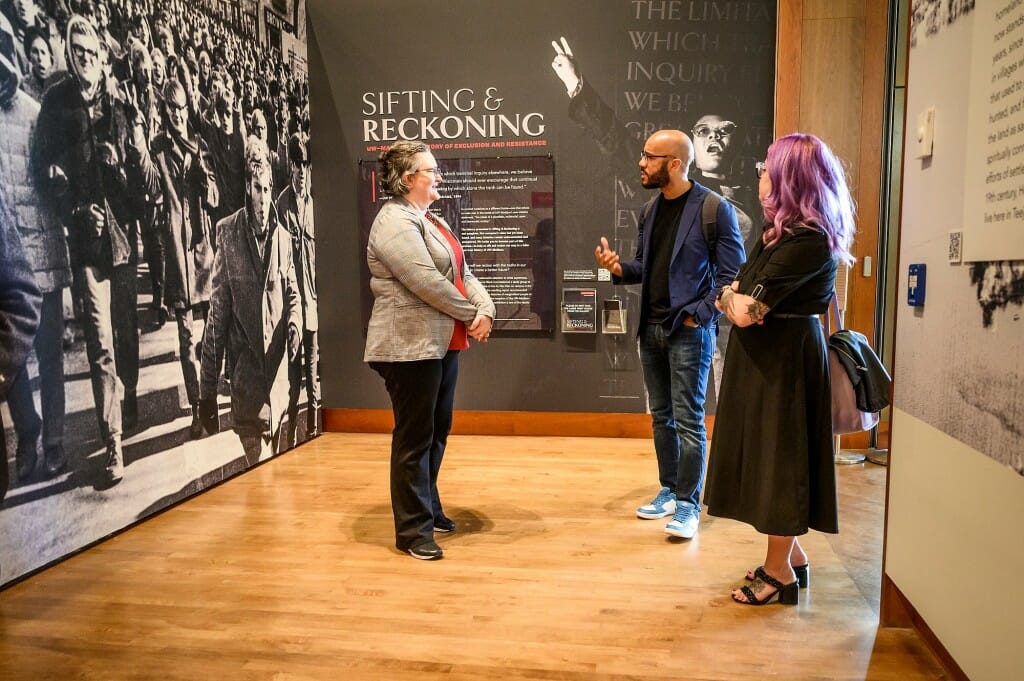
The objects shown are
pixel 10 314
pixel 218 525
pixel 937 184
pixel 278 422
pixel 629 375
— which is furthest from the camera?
pixel 629 375

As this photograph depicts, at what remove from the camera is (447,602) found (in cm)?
269

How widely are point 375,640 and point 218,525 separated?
1495 mm

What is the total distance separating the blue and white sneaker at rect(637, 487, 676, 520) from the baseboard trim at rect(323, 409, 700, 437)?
1.59m

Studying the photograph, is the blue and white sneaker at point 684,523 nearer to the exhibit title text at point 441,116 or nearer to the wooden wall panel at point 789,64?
the wooden wall panel at point 789,64

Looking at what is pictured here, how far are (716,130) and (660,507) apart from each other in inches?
106

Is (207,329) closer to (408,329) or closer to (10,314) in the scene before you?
(10,314)

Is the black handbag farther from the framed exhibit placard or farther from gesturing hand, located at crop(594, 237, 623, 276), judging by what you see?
the framed exhibit placard

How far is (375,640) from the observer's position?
2412 millimetres

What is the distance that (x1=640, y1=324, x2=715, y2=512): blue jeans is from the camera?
329 centimetres

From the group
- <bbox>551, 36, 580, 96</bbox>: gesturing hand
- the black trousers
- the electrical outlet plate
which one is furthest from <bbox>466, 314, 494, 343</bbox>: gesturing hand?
<bbox>551, 36, 580, 96</bbox>: gesturing hand

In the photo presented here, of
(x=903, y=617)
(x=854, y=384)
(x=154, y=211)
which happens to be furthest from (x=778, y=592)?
(x=154, y=211)

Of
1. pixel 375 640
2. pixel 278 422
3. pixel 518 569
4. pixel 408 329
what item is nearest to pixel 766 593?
pixel 518 569

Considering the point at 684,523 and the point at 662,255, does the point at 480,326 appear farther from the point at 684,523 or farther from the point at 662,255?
the point at 684,523

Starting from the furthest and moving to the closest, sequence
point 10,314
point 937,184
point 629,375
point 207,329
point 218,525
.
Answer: point 629,375, point 207,329, point 218,525, point 10,314, point 937,184
